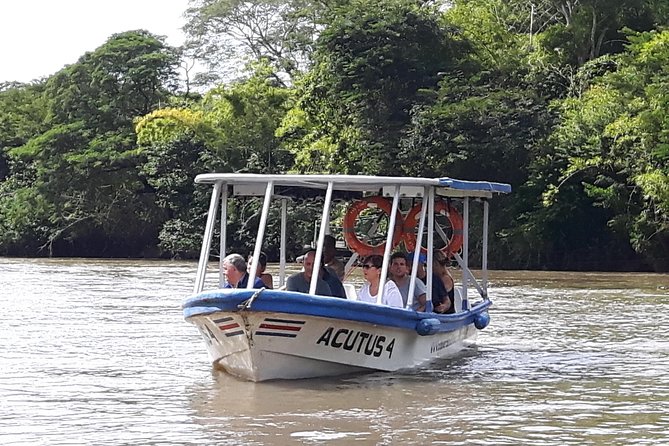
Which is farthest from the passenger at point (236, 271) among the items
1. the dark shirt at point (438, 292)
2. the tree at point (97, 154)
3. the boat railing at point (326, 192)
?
the tree at point (97, 154)

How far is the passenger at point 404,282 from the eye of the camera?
11.9m

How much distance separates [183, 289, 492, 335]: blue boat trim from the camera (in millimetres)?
10031

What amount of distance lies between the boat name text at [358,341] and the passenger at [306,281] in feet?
1.87

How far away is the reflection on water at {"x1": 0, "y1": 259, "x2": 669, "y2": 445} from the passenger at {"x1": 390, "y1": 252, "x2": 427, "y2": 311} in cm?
68

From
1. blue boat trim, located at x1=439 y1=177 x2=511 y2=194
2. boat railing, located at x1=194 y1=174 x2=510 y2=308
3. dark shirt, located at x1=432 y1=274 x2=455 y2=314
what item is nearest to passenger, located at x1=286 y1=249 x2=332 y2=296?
boat railing, located at x1=194 y1=174 x2=510 y2=308

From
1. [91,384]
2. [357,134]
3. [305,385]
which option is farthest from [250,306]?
[357,134]

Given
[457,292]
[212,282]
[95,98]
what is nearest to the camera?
[457,292]

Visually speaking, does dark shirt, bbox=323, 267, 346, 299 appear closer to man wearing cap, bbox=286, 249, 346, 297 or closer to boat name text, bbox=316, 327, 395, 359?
man wearing cap, bbox=286, 249, 346, 297

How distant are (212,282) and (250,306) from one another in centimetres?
1640

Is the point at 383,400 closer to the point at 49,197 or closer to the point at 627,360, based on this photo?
the point at 627,360

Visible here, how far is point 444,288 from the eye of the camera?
12969mm

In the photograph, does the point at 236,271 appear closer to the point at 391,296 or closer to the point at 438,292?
the point at 391,296

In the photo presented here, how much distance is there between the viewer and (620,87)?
32656 millimetres

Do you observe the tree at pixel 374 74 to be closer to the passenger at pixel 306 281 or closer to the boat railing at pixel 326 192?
the boat railing at pixel 326 192
